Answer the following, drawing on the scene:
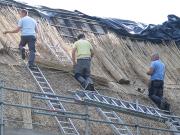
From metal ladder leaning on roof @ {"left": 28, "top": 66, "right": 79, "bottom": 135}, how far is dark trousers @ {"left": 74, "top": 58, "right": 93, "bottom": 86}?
2.34 ft

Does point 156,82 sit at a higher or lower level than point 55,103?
higher

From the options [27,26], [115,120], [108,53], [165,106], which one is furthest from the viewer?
[108,53]

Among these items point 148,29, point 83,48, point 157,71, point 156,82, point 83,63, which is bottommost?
point 156,82

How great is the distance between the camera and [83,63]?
1438 cm

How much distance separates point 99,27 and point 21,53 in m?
3.78

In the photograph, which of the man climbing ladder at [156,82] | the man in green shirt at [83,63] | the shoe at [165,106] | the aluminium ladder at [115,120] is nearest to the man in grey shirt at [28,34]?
the man in green shirt at [83,63]

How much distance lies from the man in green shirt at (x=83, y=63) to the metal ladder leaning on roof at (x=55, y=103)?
728 mm

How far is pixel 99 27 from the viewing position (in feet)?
58.1

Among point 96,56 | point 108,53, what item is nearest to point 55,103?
point 96,56

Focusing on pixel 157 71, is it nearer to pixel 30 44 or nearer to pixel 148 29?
pixel 30 44

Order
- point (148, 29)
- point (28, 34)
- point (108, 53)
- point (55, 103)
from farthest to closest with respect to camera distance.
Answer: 1. point (148, 29)
2. point (108, 53)
3. point (28, 34)
4. point (55, 103)

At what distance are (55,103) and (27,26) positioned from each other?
2.01 meters

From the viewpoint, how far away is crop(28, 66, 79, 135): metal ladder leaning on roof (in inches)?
476

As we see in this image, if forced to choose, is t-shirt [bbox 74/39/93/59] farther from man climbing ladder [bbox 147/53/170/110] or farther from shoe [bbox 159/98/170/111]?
shoe [bbox 159/98/170/111]
